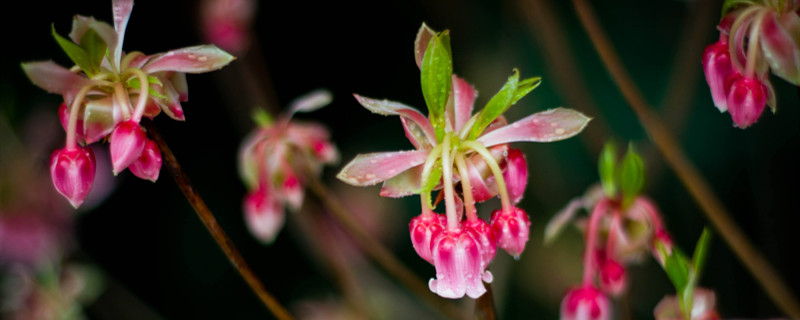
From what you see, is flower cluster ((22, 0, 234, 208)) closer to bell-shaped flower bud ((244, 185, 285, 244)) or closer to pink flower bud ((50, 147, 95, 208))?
pink flower bud ((50, 147, 95, 208))

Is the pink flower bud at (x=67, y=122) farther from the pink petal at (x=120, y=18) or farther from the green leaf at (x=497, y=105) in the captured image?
the green leaf at (x=497, y=105)

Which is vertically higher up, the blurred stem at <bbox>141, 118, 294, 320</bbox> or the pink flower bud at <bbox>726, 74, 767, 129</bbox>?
the blurred stem at <bbox>141, 118, 294, 320</bbox>

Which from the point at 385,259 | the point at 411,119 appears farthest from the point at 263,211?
the point at 411,119

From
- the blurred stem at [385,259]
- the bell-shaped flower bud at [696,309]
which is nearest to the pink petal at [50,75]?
the blurred stem at [385,259]

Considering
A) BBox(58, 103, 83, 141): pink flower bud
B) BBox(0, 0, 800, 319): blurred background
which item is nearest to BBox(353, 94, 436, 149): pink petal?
BBox(58, 103, 83, 141): pink flower bud

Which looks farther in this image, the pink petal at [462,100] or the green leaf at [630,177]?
the green leaf at [630,177]

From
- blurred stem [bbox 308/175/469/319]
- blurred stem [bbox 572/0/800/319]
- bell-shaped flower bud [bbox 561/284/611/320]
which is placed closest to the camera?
bell-shaped flower bud [bbox 561/284/611/320]

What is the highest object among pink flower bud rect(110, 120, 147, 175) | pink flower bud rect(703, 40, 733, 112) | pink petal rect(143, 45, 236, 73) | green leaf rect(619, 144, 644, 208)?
pink petal rect(143, 45, 236, 73)

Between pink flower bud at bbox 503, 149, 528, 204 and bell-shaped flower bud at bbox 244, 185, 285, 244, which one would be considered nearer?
pink flower bud at bbox 503, 149, 528, 204
